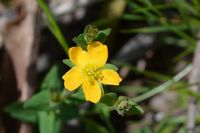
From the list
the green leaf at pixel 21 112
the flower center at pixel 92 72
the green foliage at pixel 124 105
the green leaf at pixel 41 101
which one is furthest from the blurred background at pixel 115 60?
the green foliage at pixel 124 105

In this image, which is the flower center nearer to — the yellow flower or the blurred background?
the yellow flower

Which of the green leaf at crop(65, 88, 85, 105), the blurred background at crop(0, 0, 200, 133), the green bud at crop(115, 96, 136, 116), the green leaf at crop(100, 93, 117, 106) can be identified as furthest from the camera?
the blurred background at crop(0, 0, 200, 133)

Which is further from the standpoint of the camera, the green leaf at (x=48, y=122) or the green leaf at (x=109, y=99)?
the green leaf at (x=48, y=122)

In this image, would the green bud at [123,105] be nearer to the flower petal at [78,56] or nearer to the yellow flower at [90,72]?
the yellow flower at [90,72]

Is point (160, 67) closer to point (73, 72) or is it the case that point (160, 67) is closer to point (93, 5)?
point (93, 5)

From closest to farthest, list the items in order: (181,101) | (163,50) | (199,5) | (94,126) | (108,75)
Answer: (108,75) → (199,5) → (94,126) → (181,101) → (163,50)

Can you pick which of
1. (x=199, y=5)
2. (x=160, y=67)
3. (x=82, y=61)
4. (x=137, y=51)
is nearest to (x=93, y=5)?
(x=137, y=51)

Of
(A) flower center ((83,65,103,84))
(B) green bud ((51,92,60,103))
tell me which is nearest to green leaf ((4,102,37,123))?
(B) green bud ((51,92,60,103))
